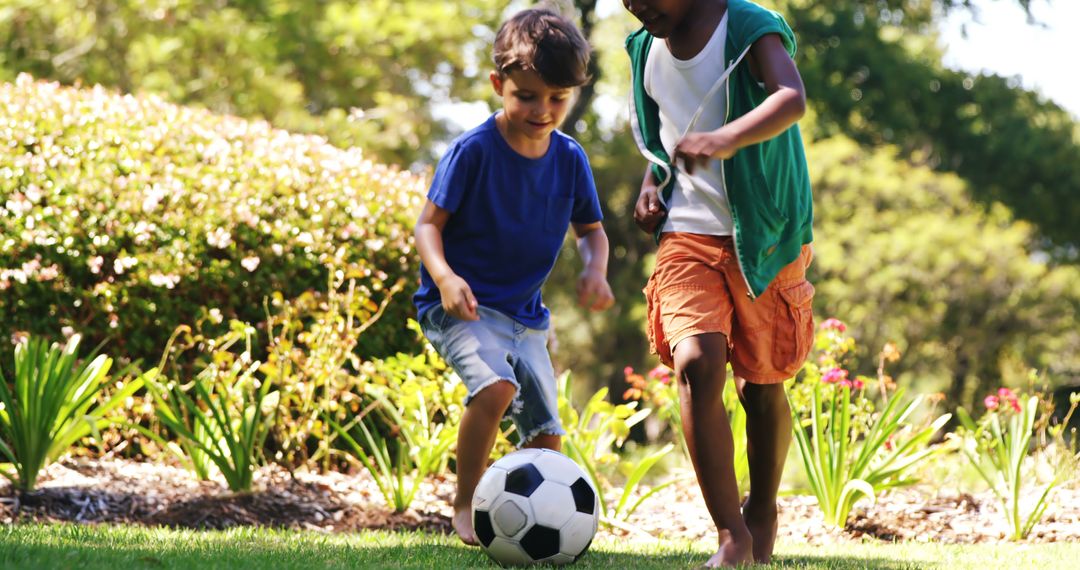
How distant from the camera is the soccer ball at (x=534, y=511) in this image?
3393 millimetres

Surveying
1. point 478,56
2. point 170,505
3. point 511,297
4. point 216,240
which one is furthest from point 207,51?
point 511,297

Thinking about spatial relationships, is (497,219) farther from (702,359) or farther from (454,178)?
(702,359)

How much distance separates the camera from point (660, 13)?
3.36 meters

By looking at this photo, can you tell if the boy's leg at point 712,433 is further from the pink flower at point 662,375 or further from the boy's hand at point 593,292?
the pink flower at point 662,375

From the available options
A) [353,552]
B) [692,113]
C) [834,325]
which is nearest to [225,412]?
[353,552]

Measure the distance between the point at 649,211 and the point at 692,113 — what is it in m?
0.31

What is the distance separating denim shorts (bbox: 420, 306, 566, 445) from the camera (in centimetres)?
A: 372

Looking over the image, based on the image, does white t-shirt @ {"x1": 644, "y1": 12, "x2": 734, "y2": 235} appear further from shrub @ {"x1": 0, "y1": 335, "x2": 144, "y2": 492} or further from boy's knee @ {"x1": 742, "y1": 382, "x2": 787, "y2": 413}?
shrub @ {"x1": 0, "y1": 335, "x2": 144, "y2": 492}

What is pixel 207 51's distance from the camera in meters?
14.0

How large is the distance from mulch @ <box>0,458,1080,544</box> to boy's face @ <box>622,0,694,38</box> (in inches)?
84.4

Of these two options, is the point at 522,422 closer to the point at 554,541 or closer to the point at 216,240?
the point at 554,541

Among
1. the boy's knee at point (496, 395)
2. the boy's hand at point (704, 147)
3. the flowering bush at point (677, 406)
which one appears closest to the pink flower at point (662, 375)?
the flowering bush at point (677, 406)

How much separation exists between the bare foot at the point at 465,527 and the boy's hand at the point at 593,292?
0.79m

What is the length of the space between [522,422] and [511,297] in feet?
1.45
